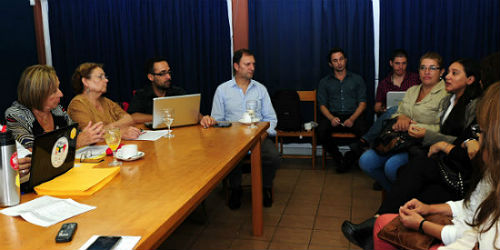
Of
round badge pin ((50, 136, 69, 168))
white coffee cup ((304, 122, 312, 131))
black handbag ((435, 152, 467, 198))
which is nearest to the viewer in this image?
round badge pin ((50, 136, 69, 168))

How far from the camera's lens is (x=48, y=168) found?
1.63 m

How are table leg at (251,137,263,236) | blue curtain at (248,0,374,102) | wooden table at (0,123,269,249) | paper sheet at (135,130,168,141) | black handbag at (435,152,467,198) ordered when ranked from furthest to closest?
1. blue curtain at (248,0,374,102)
2. table leg at (251,137,263,236)
3. paper sheet at (135,130,168,141)
4. black handbag at (435,152,467,198)
5. wooden table at (0,123,269,249)

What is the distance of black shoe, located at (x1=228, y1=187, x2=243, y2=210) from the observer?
3461mm

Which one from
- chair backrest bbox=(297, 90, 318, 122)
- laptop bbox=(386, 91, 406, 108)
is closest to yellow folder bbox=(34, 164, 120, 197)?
laptop bbox=(386, 91, 406, 108)

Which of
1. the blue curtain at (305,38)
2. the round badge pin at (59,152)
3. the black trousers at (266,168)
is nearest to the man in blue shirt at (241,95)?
the black trousers at (266,168)

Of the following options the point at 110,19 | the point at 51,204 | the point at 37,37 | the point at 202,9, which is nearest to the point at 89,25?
the point at 110,19

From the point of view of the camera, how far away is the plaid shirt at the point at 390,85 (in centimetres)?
443

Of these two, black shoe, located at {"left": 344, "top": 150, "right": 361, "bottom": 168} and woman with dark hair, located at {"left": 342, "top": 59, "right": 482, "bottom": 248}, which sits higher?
woman with dark hair, located at {"left": 342, "top": 59, "right": 482, "bottom": 248}

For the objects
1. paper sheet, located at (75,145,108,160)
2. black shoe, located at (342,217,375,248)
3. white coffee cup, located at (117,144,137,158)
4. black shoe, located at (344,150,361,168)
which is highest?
white coffee cup, located at (117,144,137,158)

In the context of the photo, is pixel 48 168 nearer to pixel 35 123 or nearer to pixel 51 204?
pixel 51 204

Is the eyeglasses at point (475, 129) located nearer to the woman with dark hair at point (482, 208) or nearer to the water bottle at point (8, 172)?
the woman with dark hair at point (482, 208)

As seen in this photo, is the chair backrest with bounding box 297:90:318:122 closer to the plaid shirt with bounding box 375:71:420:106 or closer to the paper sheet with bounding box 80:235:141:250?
the plaid shirt with bounding box 375:71:420:106

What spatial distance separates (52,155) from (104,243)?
0.66 m

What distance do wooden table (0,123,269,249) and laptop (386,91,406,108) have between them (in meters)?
1.98
